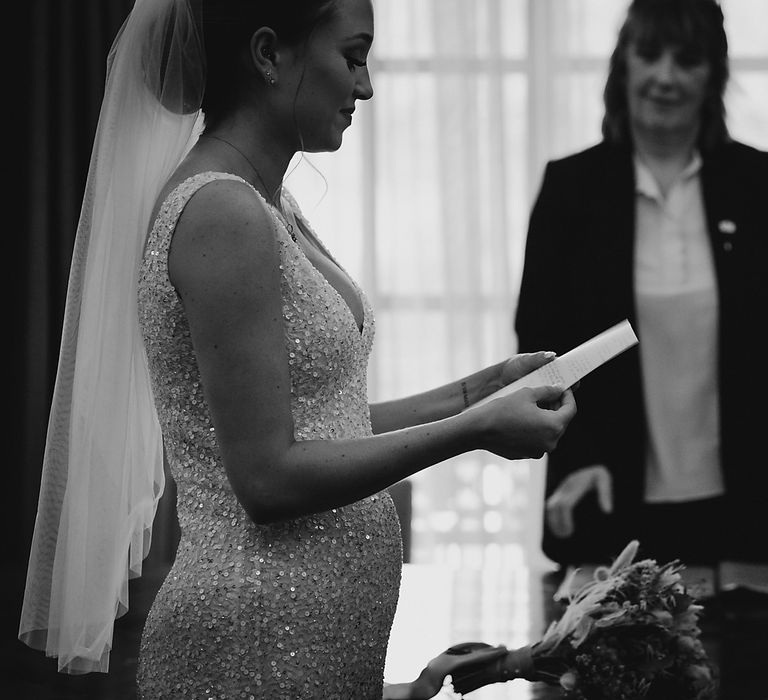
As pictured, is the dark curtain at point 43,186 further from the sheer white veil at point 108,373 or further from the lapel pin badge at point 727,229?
the sheer white veil at point 108,373

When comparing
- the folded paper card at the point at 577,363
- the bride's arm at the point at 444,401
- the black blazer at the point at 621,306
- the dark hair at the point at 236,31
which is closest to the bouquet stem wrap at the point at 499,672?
Result: the bride's arm at the point at 444,401

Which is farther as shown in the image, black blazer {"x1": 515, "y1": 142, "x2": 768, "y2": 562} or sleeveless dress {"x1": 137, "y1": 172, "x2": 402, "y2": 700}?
black blazer {"x1": 515, "y1": 142, "x2": 768, "y2": 562}

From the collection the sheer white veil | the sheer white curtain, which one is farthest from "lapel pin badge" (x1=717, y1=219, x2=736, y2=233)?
the sheer white veil

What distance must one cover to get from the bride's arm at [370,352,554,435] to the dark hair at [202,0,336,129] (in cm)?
Result: 50

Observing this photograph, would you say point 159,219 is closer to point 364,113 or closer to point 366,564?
point 366,564

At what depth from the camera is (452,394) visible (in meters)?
1.62

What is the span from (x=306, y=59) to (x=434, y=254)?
385cm

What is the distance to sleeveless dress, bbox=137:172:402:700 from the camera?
121 cm

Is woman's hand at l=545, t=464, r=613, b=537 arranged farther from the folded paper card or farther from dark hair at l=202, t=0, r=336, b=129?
dark hair at l=202, t=0, r=336, b=129

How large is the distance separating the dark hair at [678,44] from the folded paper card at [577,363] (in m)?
2.34

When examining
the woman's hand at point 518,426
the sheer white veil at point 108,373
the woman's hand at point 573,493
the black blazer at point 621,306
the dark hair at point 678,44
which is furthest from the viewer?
the dark hair at point 678,44

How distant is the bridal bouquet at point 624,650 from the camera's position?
1585 mm

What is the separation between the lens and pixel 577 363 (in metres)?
1.39

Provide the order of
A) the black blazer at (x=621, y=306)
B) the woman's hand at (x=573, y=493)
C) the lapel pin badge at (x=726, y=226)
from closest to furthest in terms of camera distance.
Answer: the woman's hand at (x=573, y=493) → the black blazer at (x=621, y=306) → the lapel pin badge at (x=726, y=226)
